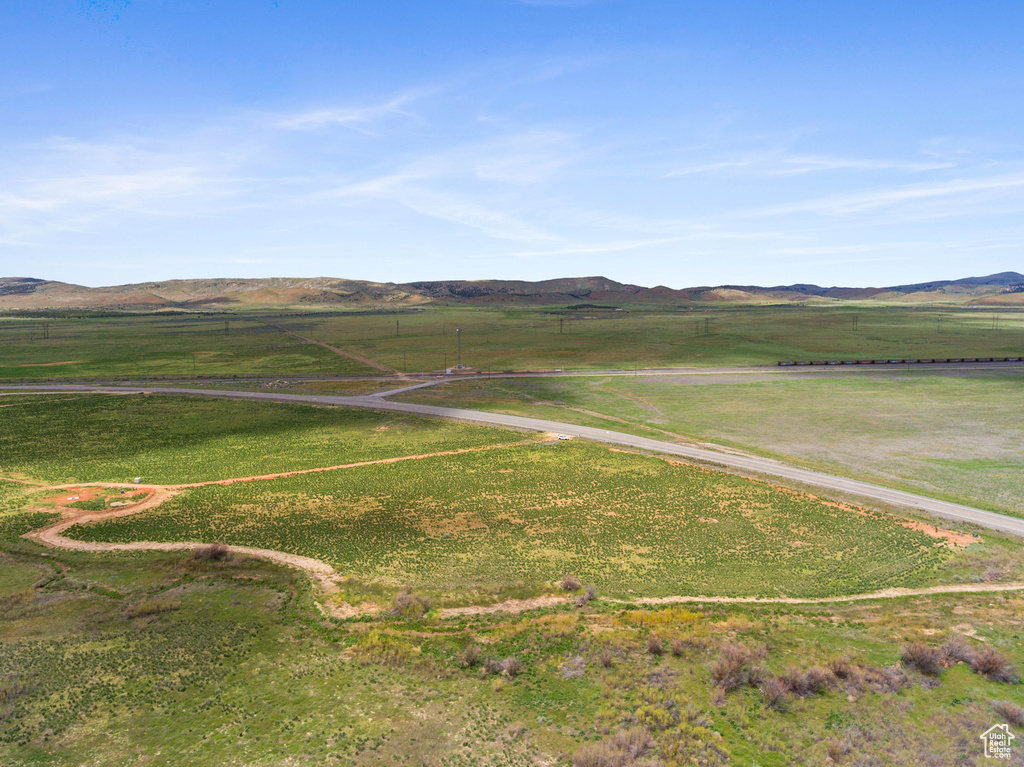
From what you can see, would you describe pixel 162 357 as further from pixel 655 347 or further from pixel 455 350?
pixel 655 347

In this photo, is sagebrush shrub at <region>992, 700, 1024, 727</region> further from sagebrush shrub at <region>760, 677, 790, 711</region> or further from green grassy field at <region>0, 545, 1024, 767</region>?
sagebrush shrub at <region>760, 677, 790, 711</region>

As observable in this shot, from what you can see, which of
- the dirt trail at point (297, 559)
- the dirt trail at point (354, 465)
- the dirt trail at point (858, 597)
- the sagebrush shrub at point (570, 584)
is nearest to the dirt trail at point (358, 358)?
the dirt trail at point (354, 465)

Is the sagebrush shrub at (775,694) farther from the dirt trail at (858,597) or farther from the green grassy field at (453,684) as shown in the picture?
the dirt trail at (858,597)

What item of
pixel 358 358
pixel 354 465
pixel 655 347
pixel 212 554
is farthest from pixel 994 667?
pixel 655 347

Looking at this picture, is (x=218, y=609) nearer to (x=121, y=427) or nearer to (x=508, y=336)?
(x=121, y=427)

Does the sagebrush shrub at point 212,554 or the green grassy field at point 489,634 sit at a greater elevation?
the sagebrush shrub at point 212,554

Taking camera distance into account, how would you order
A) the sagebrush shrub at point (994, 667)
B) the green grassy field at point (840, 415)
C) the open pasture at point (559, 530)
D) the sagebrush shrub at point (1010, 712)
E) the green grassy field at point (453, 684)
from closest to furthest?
the green grassy field at point (453, 684), the sagebrush shrub at point (1010, 712), the sagebrush shrub at point (994, 667), the open pasture at point (559, 530), the green grassy field at point (840, 415)
